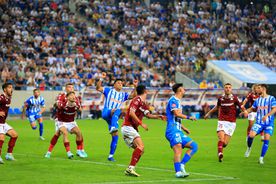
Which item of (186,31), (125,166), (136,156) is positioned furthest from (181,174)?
(186,31)

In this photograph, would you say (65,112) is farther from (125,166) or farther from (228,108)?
(228,108)

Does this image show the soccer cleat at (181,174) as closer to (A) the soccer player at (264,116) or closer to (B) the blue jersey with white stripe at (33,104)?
(A) the soccer player at (264,116)

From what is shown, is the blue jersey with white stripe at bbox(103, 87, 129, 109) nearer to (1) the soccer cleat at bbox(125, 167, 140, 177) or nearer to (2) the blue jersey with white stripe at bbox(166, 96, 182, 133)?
(2) the blue jersey with white stripe at bbox(166, 96, 182, 133)

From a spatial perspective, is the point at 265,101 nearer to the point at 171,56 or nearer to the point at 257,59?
the point at 171,56

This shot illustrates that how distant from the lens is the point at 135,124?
16.9 meters

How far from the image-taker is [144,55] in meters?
54.7

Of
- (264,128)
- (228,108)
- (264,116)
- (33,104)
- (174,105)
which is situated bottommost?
(33,104)

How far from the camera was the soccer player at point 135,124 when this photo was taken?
16406mm

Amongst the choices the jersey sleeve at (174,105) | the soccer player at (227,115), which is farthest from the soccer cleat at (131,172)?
the soccer player at (227,115)

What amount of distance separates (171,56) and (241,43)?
347 inches

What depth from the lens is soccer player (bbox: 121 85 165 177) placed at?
16.4 meters

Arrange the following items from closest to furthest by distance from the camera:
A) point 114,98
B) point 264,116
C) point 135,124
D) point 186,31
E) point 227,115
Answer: point 135,124
point 264,116
point 114,98
point 227,115
point 186,31

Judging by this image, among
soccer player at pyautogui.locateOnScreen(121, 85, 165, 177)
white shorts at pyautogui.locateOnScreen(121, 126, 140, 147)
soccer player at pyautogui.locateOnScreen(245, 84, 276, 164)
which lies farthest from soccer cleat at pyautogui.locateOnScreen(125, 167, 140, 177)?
soccer player at pyautogui.locateOnScreen(245, 84, 276, 164)

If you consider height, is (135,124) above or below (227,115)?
above
